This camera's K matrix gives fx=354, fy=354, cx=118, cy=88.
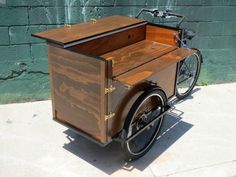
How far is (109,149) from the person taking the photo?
12.5ft

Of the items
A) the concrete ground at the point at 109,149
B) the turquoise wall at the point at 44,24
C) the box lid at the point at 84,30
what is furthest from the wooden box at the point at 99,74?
the turquoise wall at the point at 44,24

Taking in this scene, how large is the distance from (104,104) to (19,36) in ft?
6.13

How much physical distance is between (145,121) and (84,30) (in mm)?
1105

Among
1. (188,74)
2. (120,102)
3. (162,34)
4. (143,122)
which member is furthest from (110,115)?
(188,74)

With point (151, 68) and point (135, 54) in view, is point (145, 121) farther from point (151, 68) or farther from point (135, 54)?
point (135, 54)

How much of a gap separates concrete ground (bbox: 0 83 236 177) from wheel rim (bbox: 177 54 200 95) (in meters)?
0.51

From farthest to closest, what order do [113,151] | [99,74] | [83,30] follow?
[113,151] < [83,30] < [99,74]

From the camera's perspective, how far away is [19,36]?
433 cm

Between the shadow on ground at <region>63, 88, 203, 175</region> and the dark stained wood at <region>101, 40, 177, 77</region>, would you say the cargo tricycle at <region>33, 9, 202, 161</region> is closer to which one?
the dark stained wood at <region>101, 40, 177, 77</region>

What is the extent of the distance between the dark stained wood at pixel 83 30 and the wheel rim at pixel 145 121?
0.84 metres

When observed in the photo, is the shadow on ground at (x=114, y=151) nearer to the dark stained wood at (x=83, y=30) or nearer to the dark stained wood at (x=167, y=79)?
the dark stained wood at (x=167, y=79)

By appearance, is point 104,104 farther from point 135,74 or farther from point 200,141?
point 200,141

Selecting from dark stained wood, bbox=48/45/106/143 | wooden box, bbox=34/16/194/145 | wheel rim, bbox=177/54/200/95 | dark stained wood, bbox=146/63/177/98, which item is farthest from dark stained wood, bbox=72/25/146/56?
wheel rim, bbox=177/54/200/95

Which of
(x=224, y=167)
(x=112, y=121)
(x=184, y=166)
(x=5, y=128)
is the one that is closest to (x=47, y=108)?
(x=5, y=128)
